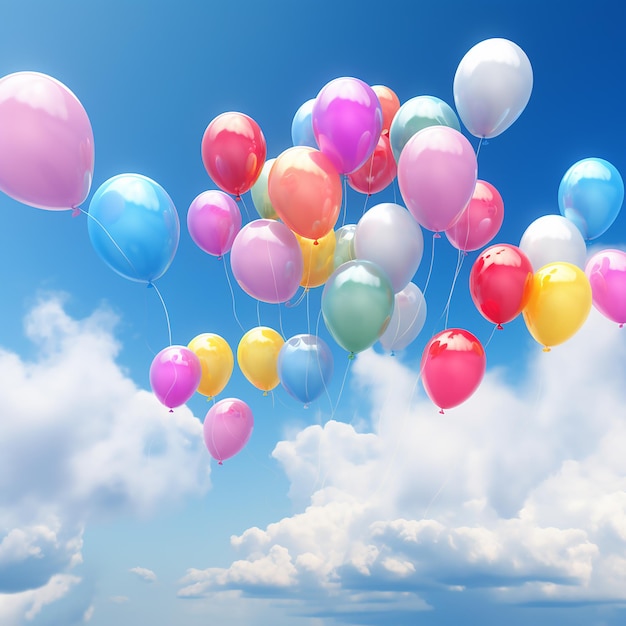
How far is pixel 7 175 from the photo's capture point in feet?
13.1

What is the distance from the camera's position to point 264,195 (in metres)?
5.61

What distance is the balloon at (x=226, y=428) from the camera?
627cm

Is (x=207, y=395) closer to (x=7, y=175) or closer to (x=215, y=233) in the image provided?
(x=215, y=233)

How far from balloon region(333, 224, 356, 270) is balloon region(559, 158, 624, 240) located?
2.06 meters

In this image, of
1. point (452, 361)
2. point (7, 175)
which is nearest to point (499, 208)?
point (452, 361)

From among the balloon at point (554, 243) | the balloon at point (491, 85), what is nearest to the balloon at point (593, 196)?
the balloon at point (554, 243)

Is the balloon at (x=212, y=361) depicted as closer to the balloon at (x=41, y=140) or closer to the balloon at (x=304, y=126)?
the balloon at (x=304, y=126)

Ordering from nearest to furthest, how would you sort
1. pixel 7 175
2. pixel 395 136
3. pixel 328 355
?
1. pixel 7 175
2. pixel 395 136
3. pixel 328 355

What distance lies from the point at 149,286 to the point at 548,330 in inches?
125

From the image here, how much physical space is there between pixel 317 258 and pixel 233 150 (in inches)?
44.7

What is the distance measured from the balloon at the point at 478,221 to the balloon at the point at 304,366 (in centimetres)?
148

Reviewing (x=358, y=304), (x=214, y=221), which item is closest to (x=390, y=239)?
(x=358, y=304)

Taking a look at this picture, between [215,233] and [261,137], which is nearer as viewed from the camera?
[261,137]

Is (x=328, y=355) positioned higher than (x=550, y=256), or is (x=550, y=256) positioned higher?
(x=550, y=256)
